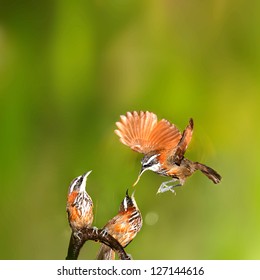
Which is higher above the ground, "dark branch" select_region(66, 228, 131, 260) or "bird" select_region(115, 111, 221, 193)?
"bird" select_region(115, 111, 221, 193)

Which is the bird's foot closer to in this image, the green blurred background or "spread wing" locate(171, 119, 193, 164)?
the green blurred background

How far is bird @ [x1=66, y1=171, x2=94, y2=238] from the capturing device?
1.50 metres

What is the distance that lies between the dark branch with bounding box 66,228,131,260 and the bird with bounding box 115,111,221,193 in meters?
0.15

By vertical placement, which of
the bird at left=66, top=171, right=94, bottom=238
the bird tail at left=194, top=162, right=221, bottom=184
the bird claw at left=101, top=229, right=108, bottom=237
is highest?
the bird tail at left=194, top=162, right=221, bottom=184

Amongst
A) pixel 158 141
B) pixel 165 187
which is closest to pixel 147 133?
pixel 158 141

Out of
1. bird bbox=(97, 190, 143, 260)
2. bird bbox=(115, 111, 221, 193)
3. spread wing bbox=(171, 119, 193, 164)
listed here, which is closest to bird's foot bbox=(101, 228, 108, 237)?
bird bbox=(97, 190, 143, 260)

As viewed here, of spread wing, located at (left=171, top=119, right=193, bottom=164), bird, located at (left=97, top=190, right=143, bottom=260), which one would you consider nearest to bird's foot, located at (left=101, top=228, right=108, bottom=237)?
bird, located at (left=97, top=190, right=143, bottom=260)

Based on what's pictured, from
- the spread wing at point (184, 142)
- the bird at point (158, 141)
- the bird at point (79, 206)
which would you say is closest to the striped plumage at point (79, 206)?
the bird at point (79, 206)

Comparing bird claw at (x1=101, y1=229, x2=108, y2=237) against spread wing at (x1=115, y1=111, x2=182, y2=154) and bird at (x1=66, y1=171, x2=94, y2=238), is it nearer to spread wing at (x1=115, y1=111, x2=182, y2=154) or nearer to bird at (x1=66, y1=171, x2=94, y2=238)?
bird at (x1=66, y1=171, x2=94, y2=238)

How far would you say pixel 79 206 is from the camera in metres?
1.50

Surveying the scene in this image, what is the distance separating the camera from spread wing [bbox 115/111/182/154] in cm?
151

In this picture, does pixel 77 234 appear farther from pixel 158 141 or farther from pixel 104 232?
pixel 158 141
